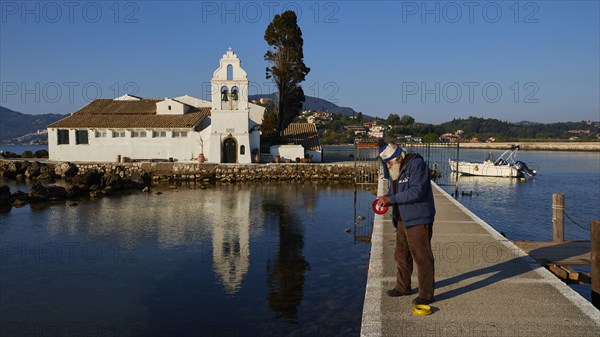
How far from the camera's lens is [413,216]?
636 centimetres

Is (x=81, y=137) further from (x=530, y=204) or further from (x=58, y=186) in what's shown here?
(x=530, y=204)

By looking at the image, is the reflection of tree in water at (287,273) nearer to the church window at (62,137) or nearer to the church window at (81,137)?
the church window at (81,137)

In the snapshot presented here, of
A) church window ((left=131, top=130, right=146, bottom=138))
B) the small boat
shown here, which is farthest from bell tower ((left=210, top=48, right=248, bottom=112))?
the small boat

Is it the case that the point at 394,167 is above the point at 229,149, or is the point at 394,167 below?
below

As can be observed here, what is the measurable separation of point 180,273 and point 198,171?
997 inches

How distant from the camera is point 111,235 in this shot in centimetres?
1681

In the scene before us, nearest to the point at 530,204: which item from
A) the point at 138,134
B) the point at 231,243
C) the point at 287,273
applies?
the point at 231,243

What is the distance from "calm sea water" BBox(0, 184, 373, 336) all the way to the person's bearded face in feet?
11.1

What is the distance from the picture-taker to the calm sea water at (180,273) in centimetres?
905

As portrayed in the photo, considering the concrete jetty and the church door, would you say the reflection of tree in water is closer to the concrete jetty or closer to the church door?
the concrete jetty

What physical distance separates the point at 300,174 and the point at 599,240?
30.5 m

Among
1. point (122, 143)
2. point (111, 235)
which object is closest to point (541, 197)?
point (111, 235)

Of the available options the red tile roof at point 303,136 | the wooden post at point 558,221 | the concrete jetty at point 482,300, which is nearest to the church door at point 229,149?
the red tile roof at point 303,136

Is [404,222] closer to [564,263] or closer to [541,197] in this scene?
[564,263]
